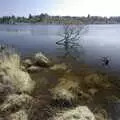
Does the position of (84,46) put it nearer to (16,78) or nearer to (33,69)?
(33,69)

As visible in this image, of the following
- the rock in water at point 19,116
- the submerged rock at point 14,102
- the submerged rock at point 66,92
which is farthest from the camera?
the submerged rock at point 66,92

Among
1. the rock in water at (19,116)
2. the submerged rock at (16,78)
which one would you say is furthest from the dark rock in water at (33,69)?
the rock in water at (19,116)

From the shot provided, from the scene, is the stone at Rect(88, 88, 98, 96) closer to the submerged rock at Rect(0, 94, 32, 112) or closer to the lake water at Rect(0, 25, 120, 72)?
the submerged rock at Rect(0, 94, 32, 112)

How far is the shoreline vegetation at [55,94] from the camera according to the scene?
46.6 feet

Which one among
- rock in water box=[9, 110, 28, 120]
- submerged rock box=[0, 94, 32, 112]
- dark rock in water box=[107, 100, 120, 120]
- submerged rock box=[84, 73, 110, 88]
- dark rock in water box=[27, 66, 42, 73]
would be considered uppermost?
dark rock in water box=[27, 66, 42, 73]

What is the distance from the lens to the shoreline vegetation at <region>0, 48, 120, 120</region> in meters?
14.2

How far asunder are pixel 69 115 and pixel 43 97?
202 inches

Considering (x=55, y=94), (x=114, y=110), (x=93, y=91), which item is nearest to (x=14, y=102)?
(x=55, y=94)

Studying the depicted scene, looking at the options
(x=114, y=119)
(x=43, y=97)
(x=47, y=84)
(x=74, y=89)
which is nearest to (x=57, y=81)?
(x=47, y=84)

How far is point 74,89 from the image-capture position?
19844 mm

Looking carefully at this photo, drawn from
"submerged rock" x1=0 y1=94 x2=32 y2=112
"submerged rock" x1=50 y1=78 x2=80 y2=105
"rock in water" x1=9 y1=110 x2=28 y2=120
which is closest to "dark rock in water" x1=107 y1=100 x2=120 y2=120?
"submerged rock" x1=50 y1=78 x2=80 y2=105

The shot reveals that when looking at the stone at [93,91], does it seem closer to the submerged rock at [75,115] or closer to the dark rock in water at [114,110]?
the dark rock in water at [114,110]

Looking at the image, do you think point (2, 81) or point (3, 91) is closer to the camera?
point (3, 91)

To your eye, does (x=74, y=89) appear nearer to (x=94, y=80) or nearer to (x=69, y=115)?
(x=94, y=80)
